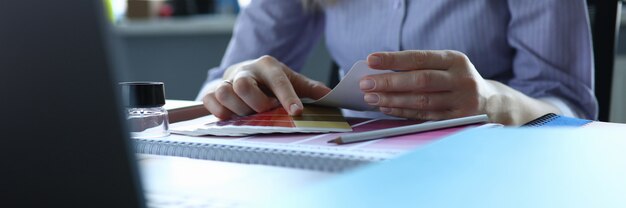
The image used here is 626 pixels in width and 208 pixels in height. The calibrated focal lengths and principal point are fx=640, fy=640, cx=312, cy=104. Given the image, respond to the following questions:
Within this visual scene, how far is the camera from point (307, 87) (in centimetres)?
77

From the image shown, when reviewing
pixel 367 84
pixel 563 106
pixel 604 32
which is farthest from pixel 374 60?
pixel 604 32

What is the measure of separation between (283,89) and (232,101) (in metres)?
0.06

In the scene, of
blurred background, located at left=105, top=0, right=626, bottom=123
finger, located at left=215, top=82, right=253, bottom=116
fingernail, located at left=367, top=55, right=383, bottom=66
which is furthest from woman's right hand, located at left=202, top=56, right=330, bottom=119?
A: blurred background, located at left=105, top=0, right=626, bottom=123

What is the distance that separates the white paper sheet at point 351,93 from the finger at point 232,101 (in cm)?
7

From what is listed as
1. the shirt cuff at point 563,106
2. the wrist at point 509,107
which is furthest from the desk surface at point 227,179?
the shirt cuff at point 563,106

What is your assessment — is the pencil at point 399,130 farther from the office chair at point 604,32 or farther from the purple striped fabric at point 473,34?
the office chair at point 604,32

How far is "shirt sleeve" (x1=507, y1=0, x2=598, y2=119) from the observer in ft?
2.99

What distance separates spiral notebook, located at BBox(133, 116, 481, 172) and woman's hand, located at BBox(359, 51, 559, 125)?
7 centimetres

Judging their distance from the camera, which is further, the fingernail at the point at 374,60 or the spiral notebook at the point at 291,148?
the fingernail at the point at 374,60

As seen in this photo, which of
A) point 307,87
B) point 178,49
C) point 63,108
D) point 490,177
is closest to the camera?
point 63,108

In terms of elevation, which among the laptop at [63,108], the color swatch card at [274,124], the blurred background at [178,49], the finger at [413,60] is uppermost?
the laptop at [63,108]

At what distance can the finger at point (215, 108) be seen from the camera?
0.71 meters

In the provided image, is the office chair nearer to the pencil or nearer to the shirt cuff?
the shirt cuff

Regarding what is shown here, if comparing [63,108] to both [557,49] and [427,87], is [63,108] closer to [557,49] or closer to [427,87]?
[427,87]
